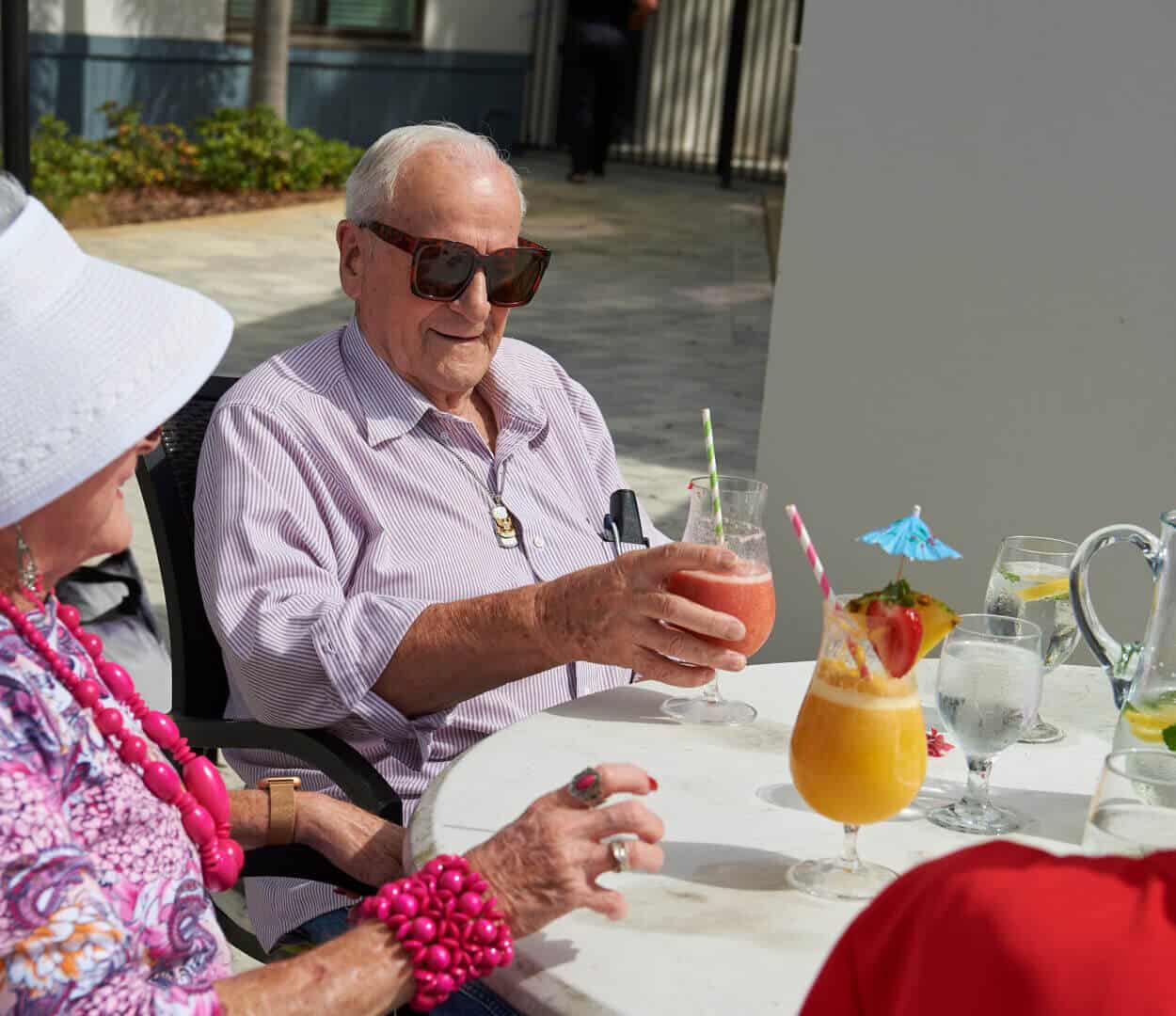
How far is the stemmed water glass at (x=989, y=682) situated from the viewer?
1.71m

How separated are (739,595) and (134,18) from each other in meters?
12.8

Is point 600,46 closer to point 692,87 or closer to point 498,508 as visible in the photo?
point 692,87

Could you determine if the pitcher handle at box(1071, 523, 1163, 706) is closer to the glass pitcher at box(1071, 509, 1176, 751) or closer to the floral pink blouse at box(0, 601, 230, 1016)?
the glass pitcher at box(1071, 509, 1176, 751)

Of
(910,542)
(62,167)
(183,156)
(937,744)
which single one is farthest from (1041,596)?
(183,156)

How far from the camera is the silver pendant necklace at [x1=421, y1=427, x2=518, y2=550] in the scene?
2.52m

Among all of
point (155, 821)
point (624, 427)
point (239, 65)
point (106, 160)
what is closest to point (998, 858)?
point (155, 821)

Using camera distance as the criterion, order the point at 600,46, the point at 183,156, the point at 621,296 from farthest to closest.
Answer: the point at 600,46, the point at 183,156, the point at 621,296

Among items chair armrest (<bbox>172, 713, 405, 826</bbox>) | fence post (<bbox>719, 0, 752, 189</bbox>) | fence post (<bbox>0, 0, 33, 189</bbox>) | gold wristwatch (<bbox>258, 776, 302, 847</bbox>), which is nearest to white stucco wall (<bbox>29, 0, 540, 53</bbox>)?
fence post (<bbox>719, 0, 752, 189</bbox>)

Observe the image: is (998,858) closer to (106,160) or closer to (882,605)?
(882,605)

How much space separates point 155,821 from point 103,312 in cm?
46

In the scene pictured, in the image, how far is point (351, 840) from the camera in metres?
2.02

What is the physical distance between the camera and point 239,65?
47.6 feet

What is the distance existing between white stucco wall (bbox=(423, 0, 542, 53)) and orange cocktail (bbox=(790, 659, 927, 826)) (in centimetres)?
A: 1546

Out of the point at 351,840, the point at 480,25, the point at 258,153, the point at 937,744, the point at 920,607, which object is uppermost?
the point at 480,25
